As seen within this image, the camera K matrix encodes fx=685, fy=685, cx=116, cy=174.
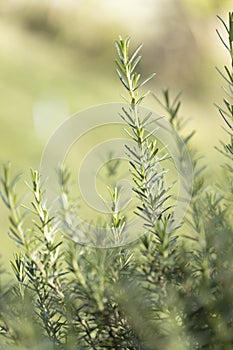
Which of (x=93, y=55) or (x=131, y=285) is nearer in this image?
(x=131, y=285)

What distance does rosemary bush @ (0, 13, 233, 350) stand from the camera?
1.25 ft

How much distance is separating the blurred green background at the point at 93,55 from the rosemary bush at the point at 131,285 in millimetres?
3159

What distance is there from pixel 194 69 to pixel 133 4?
771mm

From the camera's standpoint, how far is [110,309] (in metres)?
0.40

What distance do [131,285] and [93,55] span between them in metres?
4.29

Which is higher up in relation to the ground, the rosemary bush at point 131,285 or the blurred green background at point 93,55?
the blurred green background at point 93,55

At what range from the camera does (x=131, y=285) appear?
42 cm

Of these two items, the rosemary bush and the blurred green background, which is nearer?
the rosemary bush

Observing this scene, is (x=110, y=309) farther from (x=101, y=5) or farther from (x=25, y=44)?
(x=101, y=5)

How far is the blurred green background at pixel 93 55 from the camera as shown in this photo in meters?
3.85

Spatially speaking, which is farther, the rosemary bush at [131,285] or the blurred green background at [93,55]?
the blurred green background at [93,55]

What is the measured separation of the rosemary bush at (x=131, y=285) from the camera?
0.38 metres

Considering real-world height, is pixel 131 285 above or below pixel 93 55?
below

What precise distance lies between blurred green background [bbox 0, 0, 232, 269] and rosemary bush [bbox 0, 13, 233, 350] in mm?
3159
